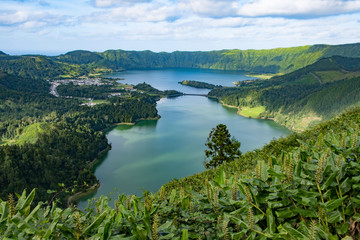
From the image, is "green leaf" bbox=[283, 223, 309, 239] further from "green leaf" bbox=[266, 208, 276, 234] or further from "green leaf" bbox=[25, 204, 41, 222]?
"green leaf" bbox=[25, 204, 41, 222]

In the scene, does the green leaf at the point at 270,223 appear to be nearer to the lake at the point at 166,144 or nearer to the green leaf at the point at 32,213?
the green leaf at the point at 32,213

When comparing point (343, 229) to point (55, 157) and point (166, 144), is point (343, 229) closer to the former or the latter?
point (55, 157)

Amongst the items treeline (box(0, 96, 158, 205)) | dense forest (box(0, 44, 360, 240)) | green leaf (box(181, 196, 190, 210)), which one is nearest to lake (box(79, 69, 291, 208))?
treeline (box(0, 96, 158, 205))

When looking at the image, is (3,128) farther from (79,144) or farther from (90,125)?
(79,144)

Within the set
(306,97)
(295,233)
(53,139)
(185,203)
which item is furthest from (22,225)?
(306,97)

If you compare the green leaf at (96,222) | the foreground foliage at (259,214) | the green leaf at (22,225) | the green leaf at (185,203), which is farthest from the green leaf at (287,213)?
the green leaf at (22,225)

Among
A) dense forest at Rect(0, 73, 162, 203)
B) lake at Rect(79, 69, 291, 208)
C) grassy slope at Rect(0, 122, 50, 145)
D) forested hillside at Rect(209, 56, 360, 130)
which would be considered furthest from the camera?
forested hillside at Rect(209, 56, 360, 130)
